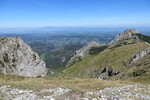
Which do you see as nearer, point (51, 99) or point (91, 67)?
point (51, 99)

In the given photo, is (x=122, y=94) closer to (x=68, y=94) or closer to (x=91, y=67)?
(x=68, y=94)

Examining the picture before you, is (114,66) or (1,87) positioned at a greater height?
(1,87)

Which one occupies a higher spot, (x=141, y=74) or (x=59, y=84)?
(x=59, y=84)

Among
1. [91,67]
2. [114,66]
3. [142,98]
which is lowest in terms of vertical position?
[91,67]

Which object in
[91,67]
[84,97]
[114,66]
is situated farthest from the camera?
[91,67]

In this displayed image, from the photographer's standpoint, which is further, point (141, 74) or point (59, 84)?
point (141, 74)

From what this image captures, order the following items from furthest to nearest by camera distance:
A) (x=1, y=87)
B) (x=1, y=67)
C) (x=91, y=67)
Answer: (x=1, y=67)
(x=91, y=67)
(x=1, y=87)

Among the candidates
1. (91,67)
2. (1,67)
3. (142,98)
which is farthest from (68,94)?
(1,67)

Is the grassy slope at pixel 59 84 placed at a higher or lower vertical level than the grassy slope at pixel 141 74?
higher

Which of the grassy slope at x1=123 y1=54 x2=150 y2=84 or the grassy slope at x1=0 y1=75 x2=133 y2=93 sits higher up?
the grassy slope at x1=0 y1=75 x2=133 y2=93

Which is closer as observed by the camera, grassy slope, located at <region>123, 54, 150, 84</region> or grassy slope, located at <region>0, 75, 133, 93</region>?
grassy slope, located at <region>0, 75, 133, 93</region>

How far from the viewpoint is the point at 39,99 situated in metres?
19.6

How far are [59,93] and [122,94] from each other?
914 cm

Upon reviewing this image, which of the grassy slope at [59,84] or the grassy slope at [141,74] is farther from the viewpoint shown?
the grassy slope at [141,74]
